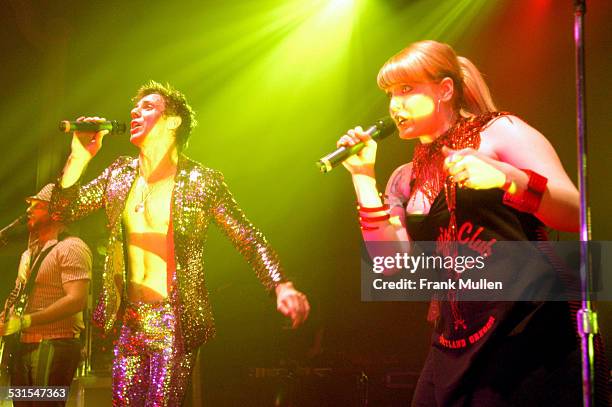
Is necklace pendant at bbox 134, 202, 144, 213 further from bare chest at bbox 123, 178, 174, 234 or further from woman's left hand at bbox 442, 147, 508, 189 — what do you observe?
woman's left hand at bbox 442, 147, 508, 189

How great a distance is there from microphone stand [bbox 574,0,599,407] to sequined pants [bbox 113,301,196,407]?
4.72ft

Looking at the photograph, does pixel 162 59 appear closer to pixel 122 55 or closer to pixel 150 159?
pixel 122 55

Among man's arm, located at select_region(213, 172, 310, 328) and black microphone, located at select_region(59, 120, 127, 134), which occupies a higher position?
black microphone, located at select_region(59, 120, 127, 134)

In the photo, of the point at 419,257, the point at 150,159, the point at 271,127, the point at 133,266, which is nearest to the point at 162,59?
the point at 271,127

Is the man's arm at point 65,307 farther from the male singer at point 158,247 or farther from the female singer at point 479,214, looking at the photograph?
the female singer at point 479,214

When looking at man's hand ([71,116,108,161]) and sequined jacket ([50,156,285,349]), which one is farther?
man's hand ([71,116,108,161])

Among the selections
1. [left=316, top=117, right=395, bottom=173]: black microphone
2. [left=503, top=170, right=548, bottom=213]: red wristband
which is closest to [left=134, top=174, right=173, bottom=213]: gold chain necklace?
[left=316, top=117, right=395, bottom=173]: black microphone

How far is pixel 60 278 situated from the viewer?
380 centimetres

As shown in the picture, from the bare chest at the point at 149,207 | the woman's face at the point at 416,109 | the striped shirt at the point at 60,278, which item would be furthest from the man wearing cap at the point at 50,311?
the woman's face at the point at 416,109

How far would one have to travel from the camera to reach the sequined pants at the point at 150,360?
2.33 m

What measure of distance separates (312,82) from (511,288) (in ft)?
8.94

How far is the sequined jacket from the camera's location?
2453 mm

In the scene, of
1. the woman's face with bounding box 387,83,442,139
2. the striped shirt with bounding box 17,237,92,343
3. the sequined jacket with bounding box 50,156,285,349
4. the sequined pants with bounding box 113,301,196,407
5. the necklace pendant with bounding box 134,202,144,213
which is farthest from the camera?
the striped shirt with bounding box 17,237,92,343

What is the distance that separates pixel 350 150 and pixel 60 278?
243cm
